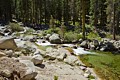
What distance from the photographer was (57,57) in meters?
23.2

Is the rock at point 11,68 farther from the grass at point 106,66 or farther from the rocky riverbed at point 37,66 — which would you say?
the grass at point 106,66

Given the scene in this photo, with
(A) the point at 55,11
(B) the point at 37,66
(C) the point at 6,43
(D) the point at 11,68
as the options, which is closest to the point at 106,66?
(B) the point at 37,66

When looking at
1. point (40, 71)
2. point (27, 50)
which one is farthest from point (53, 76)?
point (27, 50)

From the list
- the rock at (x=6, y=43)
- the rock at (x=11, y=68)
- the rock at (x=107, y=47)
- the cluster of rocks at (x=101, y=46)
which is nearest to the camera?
the rock at (x=11, y=68)

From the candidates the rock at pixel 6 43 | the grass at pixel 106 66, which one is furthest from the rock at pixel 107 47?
the rock at pixel 6 43

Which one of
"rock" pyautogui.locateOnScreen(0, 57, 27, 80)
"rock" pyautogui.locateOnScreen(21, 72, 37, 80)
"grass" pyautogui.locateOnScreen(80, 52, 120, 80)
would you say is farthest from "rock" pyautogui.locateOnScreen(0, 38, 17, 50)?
"rock" pyautogui.locateOnScreen(21, 72, 37, 80)

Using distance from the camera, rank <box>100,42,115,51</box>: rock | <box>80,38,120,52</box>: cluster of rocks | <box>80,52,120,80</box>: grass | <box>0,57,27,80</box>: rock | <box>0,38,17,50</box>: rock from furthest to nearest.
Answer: <box>80,38,120,52</box>: cluster of rocks
<box>100,42,115,51</box>: rock
<box>0,38,17,50</box>: rock
<box>80,52,120,80</box>: grass
<box>0,57,27,80</box>: rock

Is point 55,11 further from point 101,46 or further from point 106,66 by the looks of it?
point 106,66

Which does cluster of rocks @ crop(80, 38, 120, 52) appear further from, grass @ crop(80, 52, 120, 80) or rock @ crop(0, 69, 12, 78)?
rock @ crop(0, 69, 12, 78)

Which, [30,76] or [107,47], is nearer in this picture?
[30,76]

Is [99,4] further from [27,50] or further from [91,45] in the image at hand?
[27,50]

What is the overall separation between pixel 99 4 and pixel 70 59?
3825 centimetres

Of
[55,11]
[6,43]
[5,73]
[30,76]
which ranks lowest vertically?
[30,76]

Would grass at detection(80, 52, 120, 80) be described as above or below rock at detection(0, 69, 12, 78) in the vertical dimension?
below
